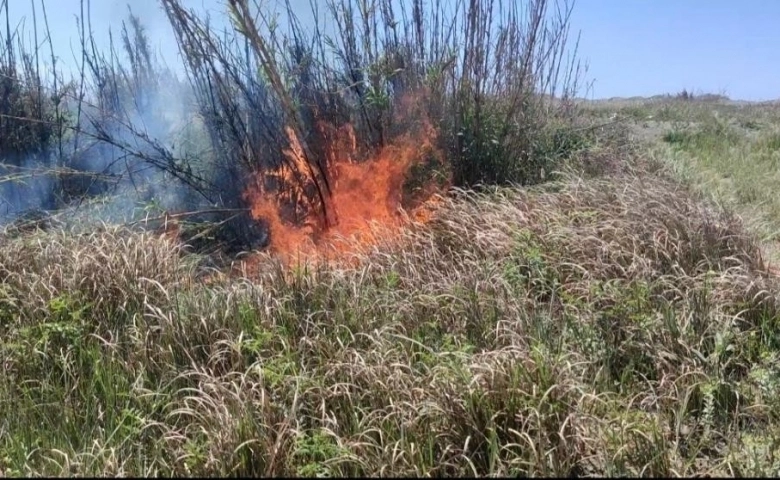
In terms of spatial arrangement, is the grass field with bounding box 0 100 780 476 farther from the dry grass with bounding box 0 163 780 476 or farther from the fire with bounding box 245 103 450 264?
the fire with bounding box 245 103 450 264

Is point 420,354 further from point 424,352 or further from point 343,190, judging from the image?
point 343,190

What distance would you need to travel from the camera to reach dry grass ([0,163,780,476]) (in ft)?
8.66

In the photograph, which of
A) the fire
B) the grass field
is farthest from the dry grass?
the fire

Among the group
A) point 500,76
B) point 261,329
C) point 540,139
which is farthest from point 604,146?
point 261,329

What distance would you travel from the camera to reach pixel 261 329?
3686 mm

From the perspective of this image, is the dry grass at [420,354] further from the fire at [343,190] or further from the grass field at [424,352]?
the fire at [343,190]

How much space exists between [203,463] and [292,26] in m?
4.50

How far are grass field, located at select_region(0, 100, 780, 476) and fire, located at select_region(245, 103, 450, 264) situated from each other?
760 mm

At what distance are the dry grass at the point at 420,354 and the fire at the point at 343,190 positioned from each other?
88 centimetres

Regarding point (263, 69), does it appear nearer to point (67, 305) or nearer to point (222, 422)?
point (67, 305)

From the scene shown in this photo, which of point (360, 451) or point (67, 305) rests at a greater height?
point (67, 305)

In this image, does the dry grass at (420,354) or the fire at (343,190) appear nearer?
the dry grass at (420,354)

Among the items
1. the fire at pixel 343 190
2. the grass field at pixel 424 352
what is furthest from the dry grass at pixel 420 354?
the fire at pixel 343 190

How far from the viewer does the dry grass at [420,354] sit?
2.64 metres
